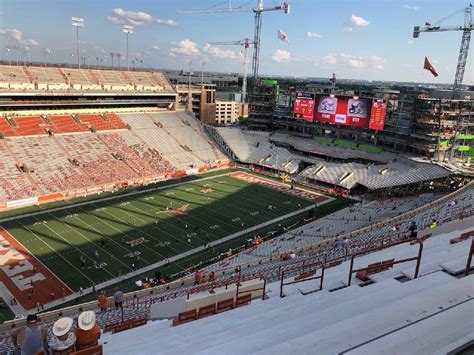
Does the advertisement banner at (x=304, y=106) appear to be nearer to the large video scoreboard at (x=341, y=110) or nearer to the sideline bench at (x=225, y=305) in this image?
the large video scoreboard at (x=341, y=110)

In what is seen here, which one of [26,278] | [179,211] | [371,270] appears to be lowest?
[26,278]

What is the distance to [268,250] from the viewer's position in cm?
2558

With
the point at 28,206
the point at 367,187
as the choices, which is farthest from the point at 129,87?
→ the point at 367,187

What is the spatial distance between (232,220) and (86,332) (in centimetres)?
2896

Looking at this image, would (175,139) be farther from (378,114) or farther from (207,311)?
(207,311)

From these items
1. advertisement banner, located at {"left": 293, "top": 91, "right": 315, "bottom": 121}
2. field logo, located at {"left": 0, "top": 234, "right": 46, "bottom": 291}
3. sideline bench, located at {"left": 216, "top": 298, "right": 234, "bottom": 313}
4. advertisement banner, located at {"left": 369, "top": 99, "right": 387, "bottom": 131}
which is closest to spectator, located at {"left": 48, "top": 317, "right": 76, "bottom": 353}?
sideline bench, located at {"left": 216, "top": 298, "right": 234, "bottom": 313}

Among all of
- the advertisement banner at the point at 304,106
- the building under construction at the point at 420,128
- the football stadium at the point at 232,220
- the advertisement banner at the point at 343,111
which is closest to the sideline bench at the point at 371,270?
the football stadium at the point at 232,220

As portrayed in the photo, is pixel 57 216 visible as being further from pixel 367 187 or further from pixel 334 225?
pixel 367 187

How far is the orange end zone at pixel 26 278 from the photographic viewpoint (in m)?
21.1

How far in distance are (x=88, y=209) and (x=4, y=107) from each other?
21.4 metres

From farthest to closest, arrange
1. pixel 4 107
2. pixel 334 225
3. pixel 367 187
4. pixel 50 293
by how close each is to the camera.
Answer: pixel 4 107, pixel 367 187, pixel 334 225, pixel 50 293

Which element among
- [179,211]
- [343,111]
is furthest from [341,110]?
[179,211]

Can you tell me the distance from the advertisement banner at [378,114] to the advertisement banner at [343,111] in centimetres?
78

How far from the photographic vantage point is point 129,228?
99.8 feet
